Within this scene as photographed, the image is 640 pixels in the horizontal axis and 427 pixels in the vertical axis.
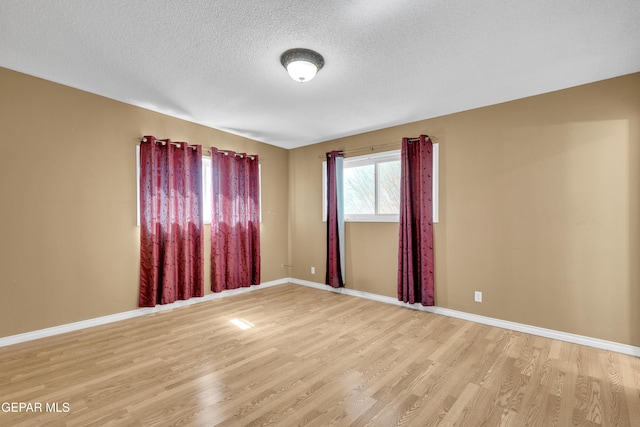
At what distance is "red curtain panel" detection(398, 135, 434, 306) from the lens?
3754mm

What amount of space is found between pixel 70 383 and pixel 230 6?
286 cm

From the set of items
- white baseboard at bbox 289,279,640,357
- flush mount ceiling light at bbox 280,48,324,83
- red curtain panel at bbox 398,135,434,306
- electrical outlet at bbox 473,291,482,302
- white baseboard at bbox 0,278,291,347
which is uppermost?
flush mount ceiling light at bbox 280,48,324,83

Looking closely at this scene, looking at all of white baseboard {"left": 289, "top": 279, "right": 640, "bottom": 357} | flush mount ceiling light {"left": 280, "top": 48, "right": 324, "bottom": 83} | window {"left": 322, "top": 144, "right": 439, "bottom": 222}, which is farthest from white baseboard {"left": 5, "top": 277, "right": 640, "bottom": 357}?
flush mount ceiling light {"left": 280, "top": 48, "right": 324, "bottom": 83}

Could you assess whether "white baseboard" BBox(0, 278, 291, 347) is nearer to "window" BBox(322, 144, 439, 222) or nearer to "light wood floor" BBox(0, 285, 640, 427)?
"light wood floor" BBox(0, 285, 640, 427)

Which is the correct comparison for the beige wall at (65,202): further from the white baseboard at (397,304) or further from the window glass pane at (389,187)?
the window glass pane at (389,187)

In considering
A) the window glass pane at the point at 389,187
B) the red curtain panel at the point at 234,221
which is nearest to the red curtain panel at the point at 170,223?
the red curtain panel at the point at 234,221

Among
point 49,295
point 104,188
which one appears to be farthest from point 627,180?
point 49,295

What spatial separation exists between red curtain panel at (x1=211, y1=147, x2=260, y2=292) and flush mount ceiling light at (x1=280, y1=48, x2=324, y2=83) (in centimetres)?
226

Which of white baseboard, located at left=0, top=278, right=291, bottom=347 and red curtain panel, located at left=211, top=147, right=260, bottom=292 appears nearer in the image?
white baseboard, located at left=0, top=278, right=291, bottom=347

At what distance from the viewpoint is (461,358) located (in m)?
2.51

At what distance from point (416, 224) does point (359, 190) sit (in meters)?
1.14

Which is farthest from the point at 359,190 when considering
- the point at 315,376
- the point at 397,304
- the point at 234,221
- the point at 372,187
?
the point at 315,376

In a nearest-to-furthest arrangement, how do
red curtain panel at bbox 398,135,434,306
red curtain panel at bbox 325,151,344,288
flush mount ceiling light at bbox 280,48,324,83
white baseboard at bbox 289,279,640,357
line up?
flush mount ceiling light at bbox 280,48,324,83 → white baseboard at bbox 289,279,640,357 → red curtain panel at bbox 398,135,434,306 → red curtain panel at bbox 325,151,344,288

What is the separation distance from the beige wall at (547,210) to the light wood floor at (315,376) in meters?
0.37
